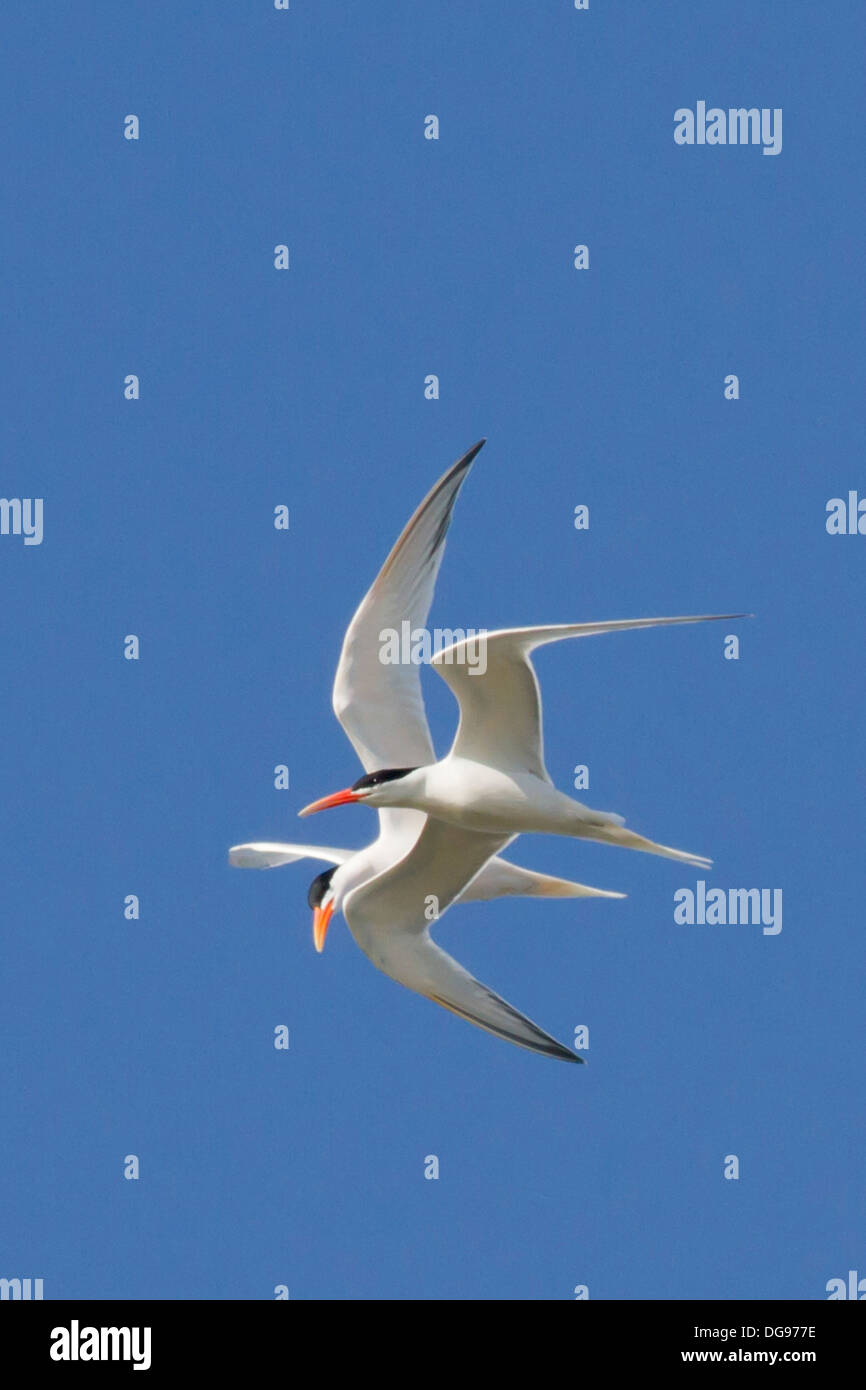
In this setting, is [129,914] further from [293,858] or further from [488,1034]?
[488,1034]

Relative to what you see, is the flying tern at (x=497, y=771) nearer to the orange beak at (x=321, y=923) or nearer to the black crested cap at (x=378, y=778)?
the black crested cap at (x=378, y=778)

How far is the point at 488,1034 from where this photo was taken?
40.0ft

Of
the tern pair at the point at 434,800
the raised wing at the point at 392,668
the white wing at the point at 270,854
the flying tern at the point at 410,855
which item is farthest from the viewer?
the white wing at the point at 270,854

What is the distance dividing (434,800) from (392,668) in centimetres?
175

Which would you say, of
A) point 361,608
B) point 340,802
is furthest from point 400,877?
point 361,608

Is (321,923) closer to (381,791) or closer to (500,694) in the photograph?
(381,791)

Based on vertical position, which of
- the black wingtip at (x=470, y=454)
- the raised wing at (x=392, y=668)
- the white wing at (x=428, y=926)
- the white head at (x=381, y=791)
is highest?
the black wingtip at (x=470, y=454)

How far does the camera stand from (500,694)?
10602 millimetres

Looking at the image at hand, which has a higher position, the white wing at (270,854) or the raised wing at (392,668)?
the raised wing at (392,668)

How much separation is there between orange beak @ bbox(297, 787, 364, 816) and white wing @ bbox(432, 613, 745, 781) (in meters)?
0.72

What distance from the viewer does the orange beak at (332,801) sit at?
11.3m

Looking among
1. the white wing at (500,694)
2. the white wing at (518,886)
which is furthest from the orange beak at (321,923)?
the white wing at (500,694)

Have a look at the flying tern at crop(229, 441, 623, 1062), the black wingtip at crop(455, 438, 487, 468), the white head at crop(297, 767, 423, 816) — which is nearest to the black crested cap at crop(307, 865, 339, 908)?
the flying tern at crop(229, 441, 623, 1062)

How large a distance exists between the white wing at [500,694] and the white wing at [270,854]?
2.74 m
